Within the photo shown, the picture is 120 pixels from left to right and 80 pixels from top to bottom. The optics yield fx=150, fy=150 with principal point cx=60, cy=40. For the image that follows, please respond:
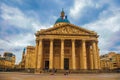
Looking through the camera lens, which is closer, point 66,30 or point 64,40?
point 66,30

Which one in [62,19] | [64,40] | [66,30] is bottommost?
[64,40]

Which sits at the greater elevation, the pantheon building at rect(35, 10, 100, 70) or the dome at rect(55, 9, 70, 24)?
the dome at rect(55, 9, 70, 24)

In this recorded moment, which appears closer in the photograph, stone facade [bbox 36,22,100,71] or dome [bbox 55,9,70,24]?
stone facade [bbox 36,22,100,71]

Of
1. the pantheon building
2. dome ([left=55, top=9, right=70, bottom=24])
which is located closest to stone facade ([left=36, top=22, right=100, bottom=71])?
the pantheon building

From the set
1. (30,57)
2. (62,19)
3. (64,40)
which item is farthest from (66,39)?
(30,57)

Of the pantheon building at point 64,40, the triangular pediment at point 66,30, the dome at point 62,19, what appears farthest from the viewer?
the dome at point 62,19

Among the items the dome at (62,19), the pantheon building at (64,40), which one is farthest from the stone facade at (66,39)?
the dome at (62,19)

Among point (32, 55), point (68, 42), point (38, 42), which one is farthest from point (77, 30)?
point (32, 55)

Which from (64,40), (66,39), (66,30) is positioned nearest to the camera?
(66,39)

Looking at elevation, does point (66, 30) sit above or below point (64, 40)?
above

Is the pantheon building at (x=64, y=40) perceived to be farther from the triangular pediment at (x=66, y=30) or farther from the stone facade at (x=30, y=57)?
the stone facade at (x=30, y=57)

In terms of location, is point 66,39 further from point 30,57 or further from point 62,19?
point 30,57

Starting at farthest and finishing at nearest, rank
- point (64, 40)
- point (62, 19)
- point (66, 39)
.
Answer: point (62, 19) < point (64, 40) < point (66, 39)

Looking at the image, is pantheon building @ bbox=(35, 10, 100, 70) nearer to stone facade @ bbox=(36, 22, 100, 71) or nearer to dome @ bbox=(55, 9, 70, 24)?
stone facade @ bbox=(36, 22, 100, 71)
